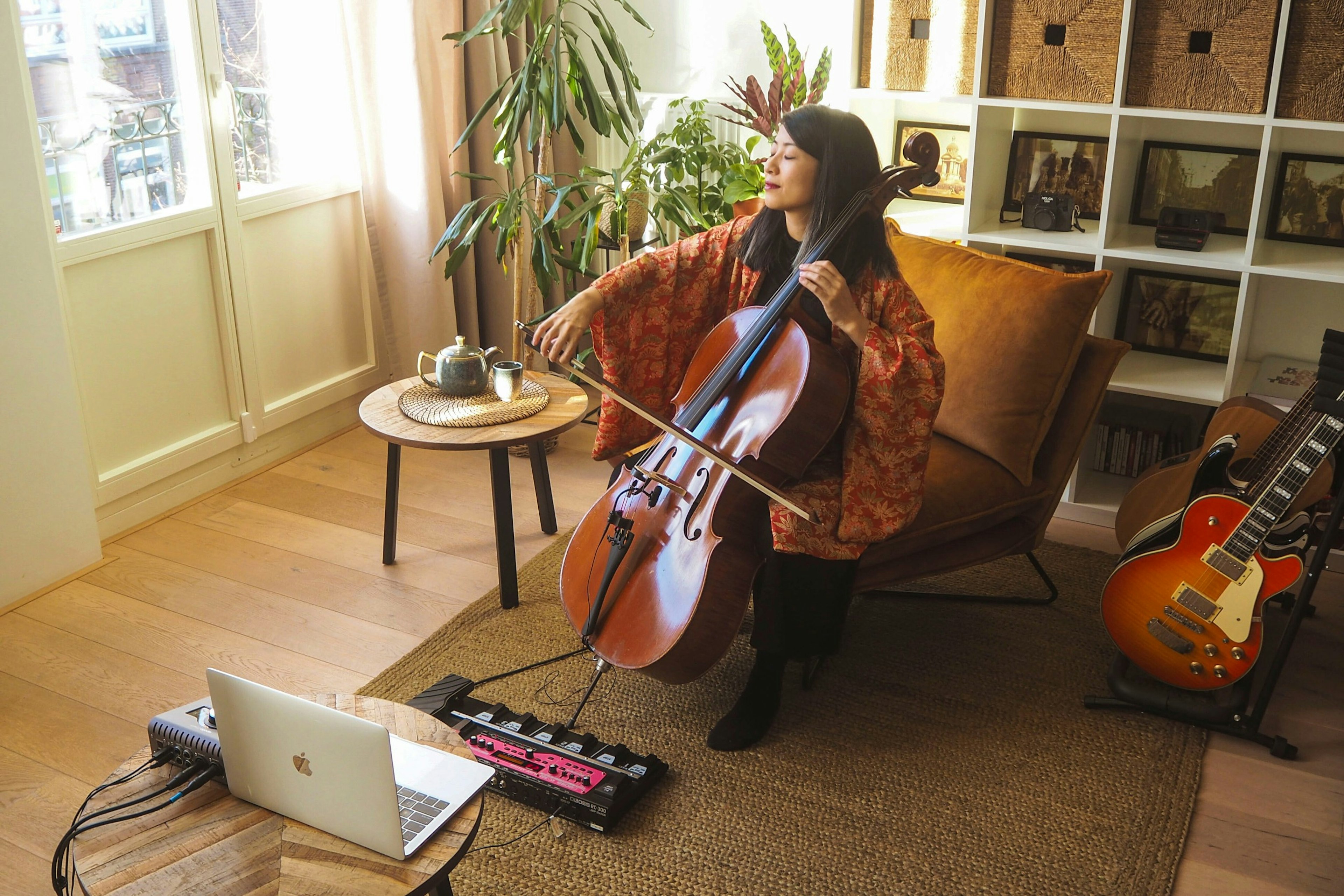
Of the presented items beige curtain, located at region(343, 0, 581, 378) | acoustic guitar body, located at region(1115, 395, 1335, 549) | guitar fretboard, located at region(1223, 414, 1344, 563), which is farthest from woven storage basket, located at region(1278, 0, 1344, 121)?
beige curtain, located at region(343, 0, 581, 378)

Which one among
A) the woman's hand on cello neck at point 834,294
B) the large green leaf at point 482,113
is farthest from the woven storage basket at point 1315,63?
the large green leaf at point 482,113

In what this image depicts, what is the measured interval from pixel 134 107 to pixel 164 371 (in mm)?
644

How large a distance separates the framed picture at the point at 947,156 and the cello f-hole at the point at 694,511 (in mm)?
1508

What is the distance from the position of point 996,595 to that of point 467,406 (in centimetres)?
125

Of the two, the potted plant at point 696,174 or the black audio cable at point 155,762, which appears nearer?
the black audio cable at point 155,762

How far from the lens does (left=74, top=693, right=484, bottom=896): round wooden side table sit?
1.21 meters

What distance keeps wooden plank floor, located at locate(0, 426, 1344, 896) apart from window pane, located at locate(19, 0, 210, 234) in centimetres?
80

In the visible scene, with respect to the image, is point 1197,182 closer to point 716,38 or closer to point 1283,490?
point 1283,490

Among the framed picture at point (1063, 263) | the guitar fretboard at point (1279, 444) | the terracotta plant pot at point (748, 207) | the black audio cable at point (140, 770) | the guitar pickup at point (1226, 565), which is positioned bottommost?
the guitar pickup at point (1226, 565)

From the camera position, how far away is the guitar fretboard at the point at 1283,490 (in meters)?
2.04

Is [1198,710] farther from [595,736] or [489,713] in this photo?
[489,713]

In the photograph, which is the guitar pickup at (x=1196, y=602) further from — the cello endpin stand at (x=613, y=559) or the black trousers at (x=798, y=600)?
the cello endpin stand at (x=613, y=559)

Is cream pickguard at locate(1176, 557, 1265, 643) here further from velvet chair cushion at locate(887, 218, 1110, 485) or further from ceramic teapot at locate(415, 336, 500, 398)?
ceramic teapot at locate(415, 336, 500, 398)

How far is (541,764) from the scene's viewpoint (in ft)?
6.31
